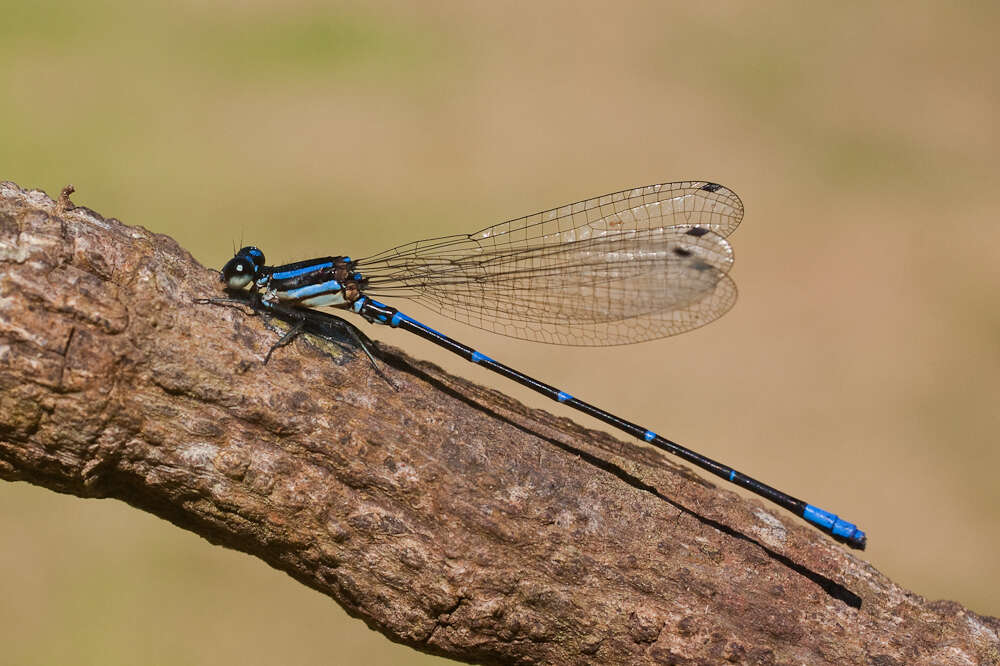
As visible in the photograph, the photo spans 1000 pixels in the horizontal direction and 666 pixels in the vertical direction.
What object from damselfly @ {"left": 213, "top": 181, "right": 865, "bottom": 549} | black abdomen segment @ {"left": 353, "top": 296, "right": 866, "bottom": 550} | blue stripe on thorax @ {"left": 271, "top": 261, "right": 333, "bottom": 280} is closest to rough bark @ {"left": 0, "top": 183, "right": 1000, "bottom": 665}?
black abdomen segment @ {"left": 353, "top": 296, "right": 866, "bottom": 550}

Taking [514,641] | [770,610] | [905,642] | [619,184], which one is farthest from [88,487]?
[619,184]

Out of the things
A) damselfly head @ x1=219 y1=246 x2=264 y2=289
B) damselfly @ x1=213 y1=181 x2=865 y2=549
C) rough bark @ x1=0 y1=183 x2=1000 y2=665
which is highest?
damselfly @ x1=213 y1=181 x2=865 y2=549

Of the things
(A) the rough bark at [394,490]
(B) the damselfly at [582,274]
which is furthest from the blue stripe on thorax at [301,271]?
(A) the rough bark at [394,490]

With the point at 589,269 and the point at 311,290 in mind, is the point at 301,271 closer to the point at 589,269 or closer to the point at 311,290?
the point at 311,290

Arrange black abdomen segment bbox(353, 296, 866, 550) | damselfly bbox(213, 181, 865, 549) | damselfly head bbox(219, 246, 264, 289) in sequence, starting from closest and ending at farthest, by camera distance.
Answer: damselfly head bbox(219, 246, 264, 289)
black abdomen segment bbox(353, 296, 866, 550)
damselfly bbox(213, 181, 865, 549)

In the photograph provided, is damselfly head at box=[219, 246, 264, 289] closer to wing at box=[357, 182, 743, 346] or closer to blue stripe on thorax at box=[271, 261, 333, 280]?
blue stripe on thorax at box=[271, 261, 333, 280]

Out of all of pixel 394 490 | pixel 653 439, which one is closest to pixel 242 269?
pixel 394 490

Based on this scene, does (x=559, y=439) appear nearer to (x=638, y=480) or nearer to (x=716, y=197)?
(x=638, y=480)
